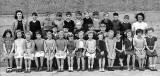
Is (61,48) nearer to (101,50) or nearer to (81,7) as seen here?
(101,50)

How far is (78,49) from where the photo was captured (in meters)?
9.11

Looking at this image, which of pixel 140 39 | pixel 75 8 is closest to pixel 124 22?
pixel 140 39

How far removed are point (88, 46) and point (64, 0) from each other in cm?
163

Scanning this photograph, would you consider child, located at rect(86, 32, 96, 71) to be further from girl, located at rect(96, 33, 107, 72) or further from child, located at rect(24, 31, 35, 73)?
child, located at rect(24, 31, 35, 73)

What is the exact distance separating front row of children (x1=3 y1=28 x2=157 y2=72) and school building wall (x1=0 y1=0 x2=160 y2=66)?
0.85 metres

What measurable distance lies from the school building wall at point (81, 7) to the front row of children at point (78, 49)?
85 centimetres

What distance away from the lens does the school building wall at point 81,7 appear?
9828 millimetres

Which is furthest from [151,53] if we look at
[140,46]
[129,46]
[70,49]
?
[70,49]

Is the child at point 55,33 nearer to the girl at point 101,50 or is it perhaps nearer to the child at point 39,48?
the child at point 39,48

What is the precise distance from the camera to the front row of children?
901 cm

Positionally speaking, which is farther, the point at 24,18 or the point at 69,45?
the point at 24,18

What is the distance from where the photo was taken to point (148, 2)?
33.0ft

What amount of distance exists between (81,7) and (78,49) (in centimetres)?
141

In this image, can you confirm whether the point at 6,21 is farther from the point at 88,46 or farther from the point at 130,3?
the point at 130,3
